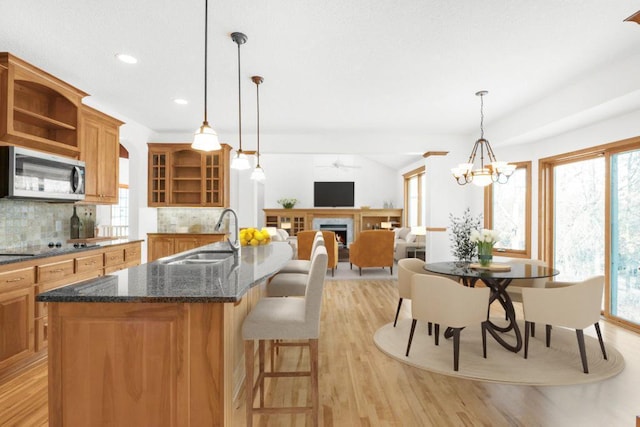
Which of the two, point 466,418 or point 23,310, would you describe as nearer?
point 466,418

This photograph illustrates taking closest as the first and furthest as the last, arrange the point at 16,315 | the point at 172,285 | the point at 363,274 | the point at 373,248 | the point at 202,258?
the point at 172,285
the point at 16,315
the point at 202,258
the point at 373,248
the point at 363,274

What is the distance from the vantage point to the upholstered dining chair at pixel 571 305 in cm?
265

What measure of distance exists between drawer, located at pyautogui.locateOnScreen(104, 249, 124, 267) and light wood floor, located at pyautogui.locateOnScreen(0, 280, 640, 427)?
3.92 feet

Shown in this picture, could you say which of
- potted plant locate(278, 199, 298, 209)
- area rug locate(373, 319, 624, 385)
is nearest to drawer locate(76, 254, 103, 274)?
area rug locate(373, 319, 624, 385)

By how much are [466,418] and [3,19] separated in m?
4.08

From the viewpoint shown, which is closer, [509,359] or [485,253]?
A: [509,359]

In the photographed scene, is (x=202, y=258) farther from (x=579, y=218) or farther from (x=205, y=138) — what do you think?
(x=579, y=218)

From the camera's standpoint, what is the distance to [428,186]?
6.13 metres

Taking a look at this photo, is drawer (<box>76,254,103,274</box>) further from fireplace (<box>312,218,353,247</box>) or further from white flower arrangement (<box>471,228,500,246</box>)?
fireplace (<box>312,218,353,247</box>)

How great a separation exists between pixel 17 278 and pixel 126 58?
2.00 metres

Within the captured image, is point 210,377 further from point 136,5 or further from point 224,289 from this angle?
point 136,5

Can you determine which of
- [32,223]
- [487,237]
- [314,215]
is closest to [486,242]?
[487,237]

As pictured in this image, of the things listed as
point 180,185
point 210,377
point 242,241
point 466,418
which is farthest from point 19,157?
point 466,418

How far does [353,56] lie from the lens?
3.05m
